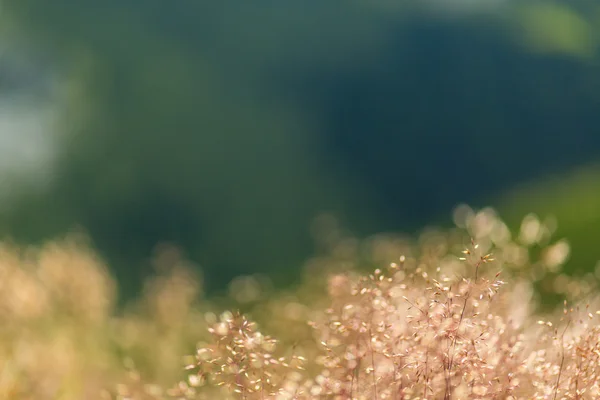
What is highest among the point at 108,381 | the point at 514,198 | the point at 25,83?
the point at 25,83

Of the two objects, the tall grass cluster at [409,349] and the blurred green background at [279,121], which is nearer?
the tall grass cluster at [409,349]

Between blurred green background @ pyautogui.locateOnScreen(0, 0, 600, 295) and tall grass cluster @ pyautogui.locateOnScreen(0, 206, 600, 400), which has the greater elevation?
blurred green background @ pyautogui.locateOnScreen(0, 0, 600, 295)

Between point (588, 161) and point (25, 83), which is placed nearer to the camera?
point (588, 161)

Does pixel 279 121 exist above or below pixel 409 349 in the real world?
above

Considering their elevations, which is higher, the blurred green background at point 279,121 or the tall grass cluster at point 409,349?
the blurred green background at point 279,121

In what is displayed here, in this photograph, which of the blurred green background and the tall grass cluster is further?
the blurred green background

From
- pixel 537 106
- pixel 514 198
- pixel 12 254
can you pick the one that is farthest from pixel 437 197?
pixel 12 254

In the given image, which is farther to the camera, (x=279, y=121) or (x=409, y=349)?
(x=279, y=121)

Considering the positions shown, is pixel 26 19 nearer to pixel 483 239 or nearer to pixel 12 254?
pixel 12 254
